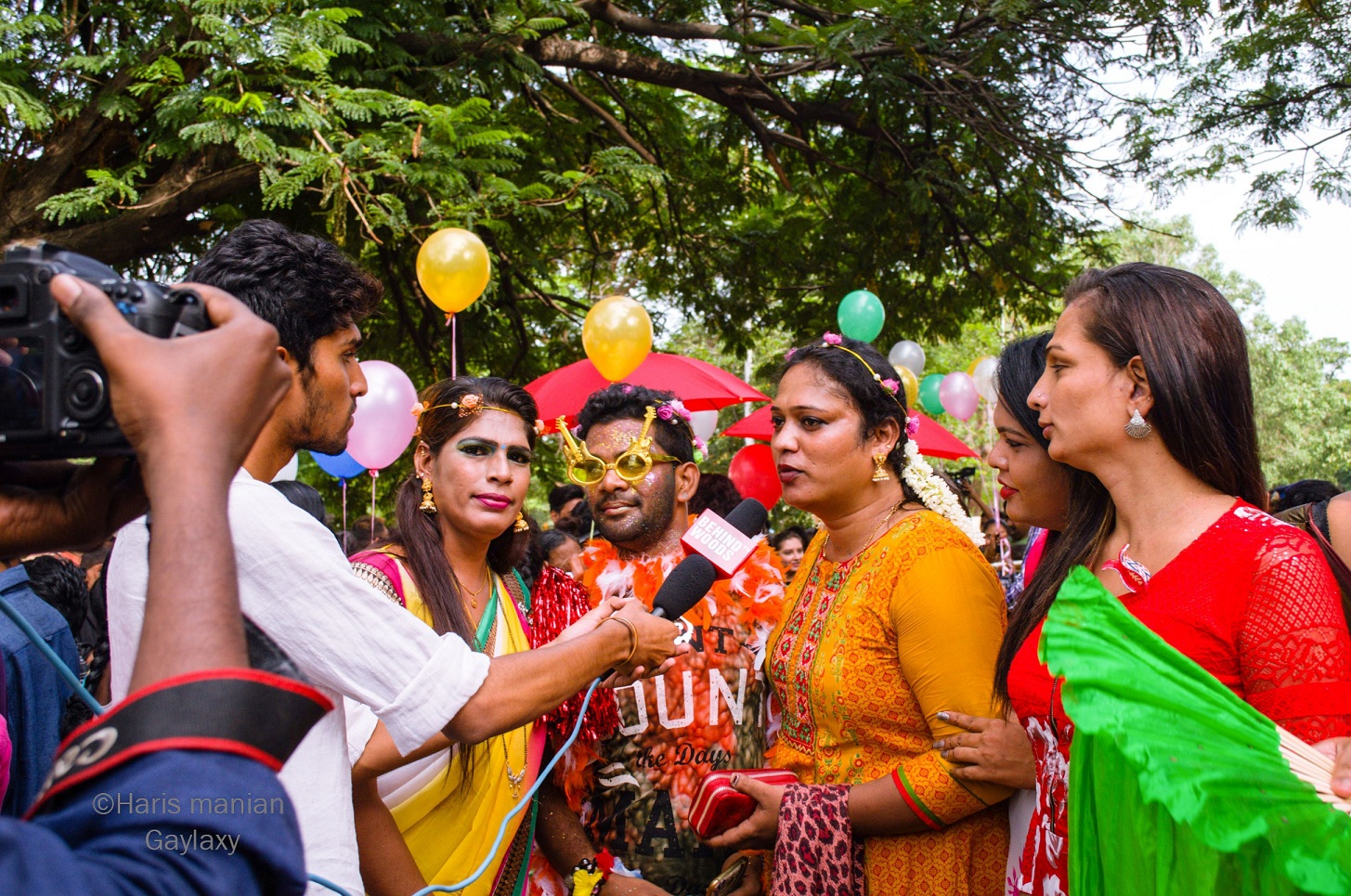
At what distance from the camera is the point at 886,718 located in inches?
94.4

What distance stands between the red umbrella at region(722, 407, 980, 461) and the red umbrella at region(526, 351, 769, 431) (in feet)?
1.32

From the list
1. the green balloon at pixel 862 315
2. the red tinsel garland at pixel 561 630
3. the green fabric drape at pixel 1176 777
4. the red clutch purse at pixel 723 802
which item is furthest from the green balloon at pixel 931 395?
the green fabric drape at pixel 1176 777

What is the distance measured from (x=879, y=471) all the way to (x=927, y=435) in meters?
4.55

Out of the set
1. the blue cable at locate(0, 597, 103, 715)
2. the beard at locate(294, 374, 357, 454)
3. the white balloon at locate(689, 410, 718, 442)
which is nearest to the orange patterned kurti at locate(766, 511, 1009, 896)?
the beard at locate(294, 374, 357, 454)

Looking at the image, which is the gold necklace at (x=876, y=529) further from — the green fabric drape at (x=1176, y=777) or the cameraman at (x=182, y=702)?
the cameraman at (x=182, y=702)

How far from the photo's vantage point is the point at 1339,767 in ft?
4.30

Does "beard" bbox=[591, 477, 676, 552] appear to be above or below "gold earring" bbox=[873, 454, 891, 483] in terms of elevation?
below

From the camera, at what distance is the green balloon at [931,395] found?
34.9 ft

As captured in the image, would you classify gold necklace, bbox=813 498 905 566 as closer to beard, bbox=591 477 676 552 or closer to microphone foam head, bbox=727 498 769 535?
microphone foam head, bbox=727 498 769 535

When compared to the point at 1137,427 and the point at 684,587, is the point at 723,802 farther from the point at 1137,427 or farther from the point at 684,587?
the point at 1137,427

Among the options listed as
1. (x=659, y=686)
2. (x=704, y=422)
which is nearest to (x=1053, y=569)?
(x=659, y=686)

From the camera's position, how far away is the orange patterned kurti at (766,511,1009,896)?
2307 millimetres

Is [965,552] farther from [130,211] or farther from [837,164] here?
[837,164]

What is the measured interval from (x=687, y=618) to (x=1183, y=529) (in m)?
1.57
